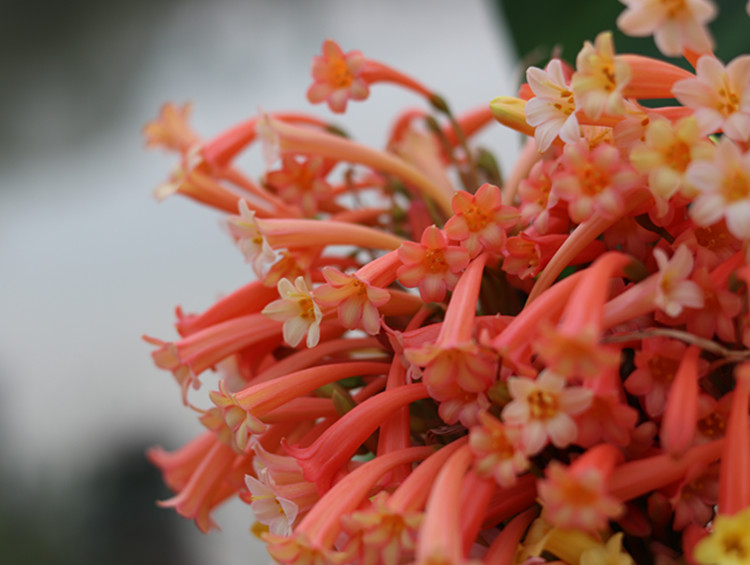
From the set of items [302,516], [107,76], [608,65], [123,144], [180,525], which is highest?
[107,76]

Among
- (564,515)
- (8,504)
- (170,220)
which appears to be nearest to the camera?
(564,515)

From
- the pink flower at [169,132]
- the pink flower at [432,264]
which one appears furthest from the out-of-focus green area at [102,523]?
the pink flower at [432,264]

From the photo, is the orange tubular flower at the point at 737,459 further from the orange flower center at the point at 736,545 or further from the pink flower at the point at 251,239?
the pink flower at the point at 251,239

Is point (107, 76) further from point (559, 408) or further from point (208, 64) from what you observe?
point (559, 408)

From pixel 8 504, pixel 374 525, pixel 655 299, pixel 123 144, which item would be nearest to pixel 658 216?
pixel 655 299

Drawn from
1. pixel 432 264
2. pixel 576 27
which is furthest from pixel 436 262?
pixel 576 27

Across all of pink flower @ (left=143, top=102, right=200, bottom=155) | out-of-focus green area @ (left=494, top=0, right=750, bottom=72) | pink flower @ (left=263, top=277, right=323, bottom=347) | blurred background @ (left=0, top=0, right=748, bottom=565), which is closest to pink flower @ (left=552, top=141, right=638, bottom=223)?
pink flower @ (left=263, top=277, right=323, bottom=347)

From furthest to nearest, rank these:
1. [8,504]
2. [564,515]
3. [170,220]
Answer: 1. [170,220]
2. [8,504]
3. [564,515]
